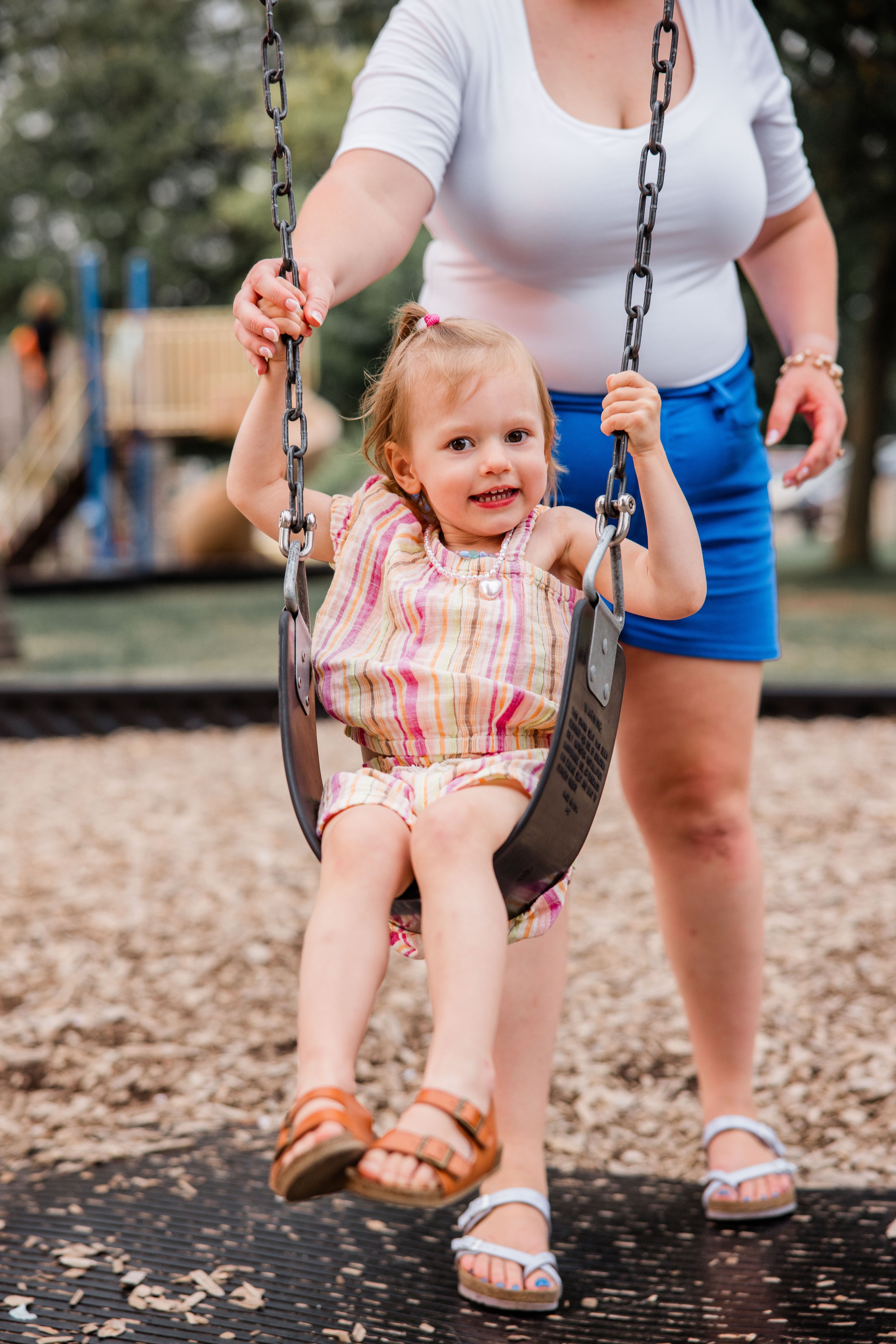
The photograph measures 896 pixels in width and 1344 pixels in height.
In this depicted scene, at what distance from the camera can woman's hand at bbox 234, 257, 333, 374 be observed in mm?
1584

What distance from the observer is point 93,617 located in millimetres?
10641

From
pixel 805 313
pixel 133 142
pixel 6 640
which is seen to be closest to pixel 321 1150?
pixel 805 313

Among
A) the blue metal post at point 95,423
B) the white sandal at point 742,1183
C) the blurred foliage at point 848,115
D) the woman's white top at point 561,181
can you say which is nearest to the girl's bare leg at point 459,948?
the woman's white top at point 561,181

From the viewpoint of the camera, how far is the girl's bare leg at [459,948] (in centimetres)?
134

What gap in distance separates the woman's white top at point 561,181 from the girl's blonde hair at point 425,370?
4.4 inches

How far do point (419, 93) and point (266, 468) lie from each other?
0.54 m

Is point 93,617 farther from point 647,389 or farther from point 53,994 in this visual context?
point 647,389

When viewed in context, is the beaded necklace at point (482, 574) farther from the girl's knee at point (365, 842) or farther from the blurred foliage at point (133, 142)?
the blurred foliage at point (133, 142)

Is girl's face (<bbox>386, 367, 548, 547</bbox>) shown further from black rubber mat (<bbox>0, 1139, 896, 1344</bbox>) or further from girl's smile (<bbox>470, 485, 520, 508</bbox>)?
black rubber mat (<bbox>0, 1139, 896, 1344</bbox>)

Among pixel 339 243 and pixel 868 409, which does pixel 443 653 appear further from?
pixel 868 409

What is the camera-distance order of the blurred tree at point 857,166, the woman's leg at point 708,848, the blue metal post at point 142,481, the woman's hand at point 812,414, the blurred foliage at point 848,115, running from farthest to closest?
the blue metal post at point 142,481, the blurred tree at point 857,166, the blurred foliage at point 848,115, the woman's hand at point 812,414, the woman's leg at point 708,848

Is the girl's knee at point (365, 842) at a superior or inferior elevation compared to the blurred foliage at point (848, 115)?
inferior

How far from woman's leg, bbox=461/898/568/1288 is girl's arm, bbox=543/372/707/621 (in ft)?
1.75

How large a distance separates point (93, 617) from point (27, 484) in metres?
4.56
